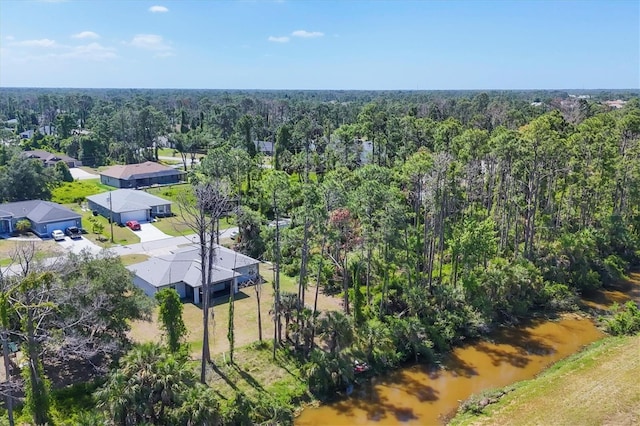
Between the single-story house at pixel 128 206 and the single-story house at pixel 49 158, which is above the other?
the single-story house at pixel 49 158

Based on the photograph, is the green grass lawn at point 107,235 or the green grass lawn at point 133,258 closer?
the green grass lawn at point 133,258

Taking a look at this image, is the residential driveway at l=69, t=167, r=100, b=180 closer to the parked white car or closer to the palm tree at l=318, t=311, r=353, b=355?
the parked white car

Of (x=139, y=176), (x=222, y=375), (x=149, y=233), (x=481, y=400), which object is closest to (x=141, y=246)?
(x=149, y=233)

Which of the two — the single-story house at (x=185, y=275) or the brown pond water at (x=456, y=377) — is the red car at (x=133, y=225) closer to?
the single-story house at (x=185, y=275)

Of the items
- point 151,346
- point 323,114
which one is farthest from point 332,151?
point 323,114

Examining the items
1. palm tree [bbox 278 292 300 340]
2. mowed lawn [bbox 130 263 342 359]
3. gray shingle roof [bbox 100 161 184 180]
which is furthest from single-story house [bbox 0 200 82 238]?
palm tree [bbox 278 292 300 340]

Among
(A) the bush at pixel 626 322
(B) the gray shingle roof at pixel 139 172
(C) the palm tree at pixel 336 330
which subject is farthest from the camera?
(B) the gray shingle roof at pixel 139 172

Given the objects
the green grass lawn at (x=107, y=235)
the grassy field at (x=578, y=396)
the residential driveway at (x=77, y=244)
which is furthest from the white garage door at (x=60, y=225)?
the grassy field at (x=578, y=396)
